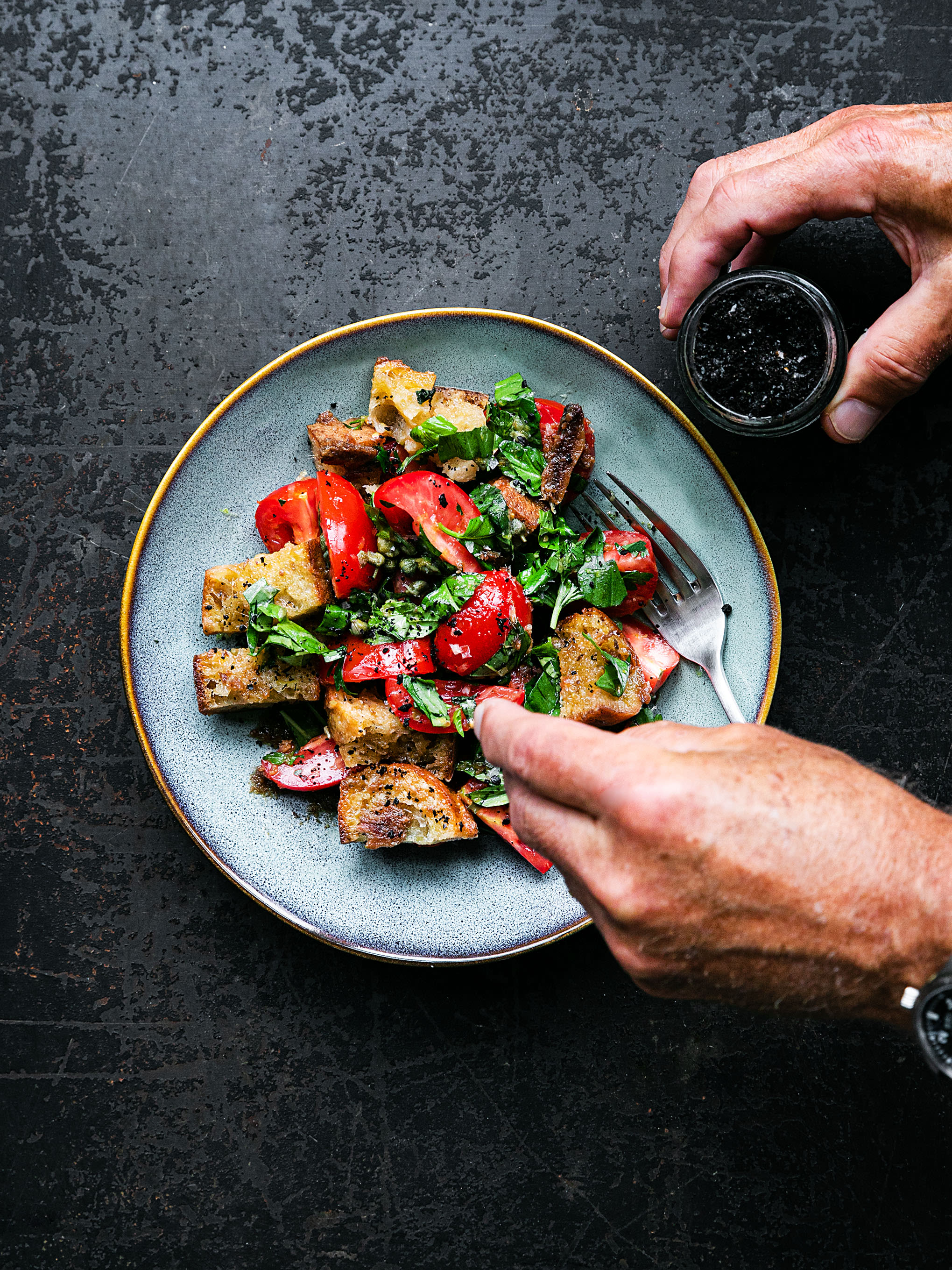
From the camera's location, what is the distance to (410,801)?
172 centimetres

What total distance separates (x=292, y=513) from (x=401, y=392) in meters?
0.34

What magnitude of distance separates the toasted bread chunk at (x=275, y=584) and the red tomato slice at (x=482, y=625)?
274 mm

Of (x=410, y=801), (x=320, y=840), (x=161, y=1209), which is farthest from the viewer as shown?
(x=161, y=1209)

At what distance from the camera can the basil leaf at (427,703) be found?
67.9 inches

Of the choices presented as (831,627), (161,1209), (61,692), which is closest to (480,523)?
(831,627)

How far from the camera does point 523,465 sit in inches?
70.2

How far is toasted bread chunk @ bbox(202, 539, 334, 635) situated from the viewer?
173cm

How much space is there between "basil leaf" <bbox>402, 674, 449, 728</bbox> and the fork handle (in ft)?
1.88

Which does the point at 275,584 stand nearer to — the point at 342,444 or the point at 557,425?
the point at 342,444

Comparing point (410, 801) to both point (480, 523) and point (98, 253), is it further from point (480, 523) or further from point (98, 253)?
point (98, 253)

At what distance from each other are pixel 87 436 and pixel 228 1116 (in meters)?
1.62

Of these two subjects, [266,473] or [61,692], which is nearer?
[266,473]

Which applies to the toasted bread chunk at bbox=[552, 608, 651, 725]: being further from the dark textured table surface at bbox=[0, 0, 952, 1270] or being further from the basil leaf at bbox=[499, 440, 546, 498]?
the dark textured table surface at bbox=[0, 0, 952, 1270]

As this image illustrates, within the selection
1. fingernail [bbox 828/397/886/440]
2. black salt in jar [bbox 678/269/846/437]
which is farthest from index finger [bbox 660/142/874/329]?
fingernail [bbox 828/397/886/440]
